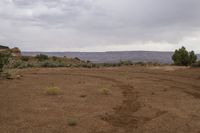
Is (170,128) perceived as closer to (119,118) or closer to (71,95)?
(119,118)

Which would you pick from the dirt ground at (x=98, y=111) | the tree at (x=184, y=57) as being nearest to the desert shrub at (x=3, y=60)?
the dirt ground at (x=98, y=111)

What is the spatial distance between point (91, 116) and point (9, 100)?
491cm

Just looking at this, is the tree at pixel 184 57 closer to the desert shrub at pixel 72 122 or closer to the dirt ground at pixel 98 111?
the dirt ground at pixel 98 111

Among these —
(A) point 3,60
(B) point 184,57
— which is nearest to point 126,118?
(A) point 3,60

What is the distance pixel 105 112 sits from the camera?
1364 centimetres

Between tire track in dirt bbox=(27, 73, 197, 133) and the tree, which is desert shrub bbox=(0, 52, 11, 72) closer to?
tire track in dirt bbox=(27, 73, 197, 133)

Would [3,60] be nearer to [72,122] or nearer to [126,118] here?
[126,118]

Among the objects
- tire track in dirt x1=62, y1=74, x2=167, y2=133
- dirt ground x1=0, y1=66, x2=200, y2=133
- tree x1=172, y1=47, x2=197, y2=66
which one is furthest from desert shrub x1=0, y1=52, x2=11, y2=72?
tree x1=172, y1=47, x2=197, y2=66

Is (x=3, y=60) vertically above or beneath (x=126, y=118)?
above

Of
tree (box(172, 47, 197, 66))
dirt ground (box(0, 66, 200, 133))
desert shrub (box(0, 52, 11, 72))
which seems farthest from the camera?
tree (box(172, 47, 197, 66))

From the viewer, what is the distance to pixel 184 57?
54.0 metres

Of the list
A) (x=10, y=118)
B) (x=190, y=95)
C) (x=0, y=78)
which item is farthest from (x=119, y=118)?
(x=0, y=78)

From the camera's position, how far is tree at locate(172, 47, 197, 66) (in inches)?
2104

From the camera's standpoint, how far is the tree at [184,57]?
175 ft
